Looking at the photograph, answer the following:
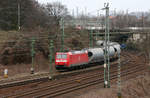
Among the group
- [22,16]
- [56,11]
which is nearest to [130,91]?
[22,16]

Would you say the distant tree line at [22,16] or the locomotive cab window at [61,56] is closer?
the locomotive cab window at [61,56]

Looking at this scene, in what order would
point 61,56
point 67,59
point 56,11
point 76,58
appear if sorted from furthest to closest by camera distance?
1. point 56,11
2. point 76,58
3. point 61,56
4. point 67,59

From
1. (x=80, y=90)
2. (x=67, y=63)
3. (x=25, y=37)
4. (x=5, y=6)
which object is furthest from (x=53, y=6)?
(x=80, y=90)

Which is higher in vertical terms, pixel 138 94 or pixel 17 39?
pixel 17 39

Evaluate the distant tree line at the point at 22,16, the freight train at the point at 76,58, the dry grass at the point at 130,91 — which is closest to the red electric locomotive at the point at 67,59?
the freight train at the point at 76,58

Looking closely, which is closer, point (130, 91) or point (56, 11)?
point (130, 91)

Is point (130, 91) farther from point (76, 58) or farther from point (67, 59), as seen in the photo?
point (76, 58)

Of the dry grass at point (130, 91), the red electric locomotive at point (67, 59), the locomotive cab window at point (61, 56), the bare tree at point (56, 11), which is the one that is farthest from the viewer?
the bare tree at point (56, 11)

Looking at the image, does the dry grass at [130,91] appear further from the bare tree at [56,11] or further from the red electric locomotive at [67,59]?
the bare tree at [56,11]

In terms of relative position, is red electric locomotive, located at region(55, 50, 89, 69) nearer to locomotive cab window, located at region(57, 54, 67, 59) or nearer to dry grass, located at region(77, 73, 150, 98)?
locomotive cab window, located at region(57, 54, 67, 59)

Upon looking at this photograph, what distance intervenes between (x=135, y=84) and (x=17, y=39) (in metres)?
14.8

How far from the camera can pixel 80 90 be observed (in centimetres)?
1423

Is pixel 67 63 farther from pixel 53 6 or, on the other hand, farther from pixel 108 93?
pixel 53 6

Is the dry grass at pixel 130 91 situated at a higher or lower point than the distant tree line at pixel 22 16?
lower
